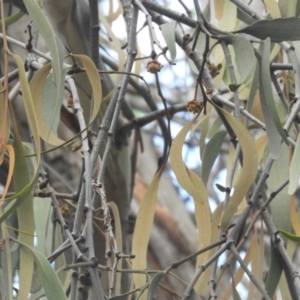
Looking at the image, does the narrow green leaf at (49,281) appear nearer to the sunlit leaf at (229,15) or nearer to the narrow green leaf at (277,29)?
the narrow green leaf at (277,29)

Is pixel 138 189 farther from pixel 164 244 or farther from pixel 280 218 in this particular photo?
pixel 280 218

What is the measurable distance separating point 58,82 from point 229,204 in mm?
204

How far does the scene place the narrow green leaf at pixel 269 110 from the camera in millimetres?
558

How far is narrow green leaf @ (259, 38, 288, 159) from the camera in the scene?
0.56 m

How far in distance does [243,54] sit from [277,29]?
0.14 feet

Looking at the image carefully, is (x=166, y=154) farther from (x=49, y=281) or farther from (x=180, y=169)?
(x=49, y=281)

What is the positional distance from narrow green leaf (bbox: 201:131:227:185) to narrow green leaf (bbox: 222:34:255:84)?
198 mm

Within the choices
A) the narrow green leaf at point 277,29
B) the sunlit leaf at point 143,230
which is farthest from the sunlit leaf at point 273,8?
the sunlit leaf at point 143,230

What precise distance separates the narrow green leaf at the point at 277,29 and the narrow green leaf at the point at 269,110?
0.02m

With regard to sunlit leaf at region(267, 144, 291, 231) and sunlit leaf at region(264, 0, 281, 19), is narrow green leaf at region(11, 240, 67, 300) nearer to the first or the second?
sunlit leaf at region(267, 144, 291, 231)

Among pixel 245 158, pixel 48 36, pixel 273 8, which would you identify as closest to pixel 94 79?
pixel 48 36

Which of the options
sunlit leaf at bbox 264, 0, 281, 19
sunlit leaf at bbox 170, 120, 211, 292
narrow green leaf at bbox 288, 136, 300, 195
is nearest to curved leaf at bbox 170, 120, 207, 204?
sunlit leaf at bbox 170, 120, 211, 292

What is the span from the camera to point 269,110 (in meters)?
0.58

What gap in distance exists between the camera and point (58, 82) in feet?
1.73
